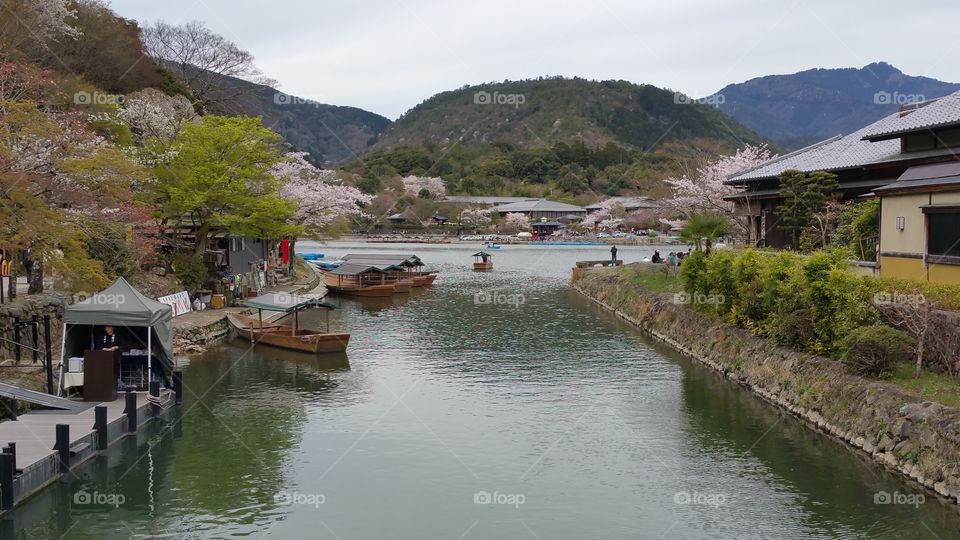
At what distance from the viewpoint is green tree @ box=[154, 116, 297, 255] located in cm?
3678

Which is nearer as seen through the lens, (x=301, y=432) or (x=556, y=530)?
(x=556, y=530)

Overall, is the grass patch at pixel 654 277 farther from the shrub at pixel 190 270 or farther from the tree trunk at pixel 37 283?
the tree trunk at pixel 37 283

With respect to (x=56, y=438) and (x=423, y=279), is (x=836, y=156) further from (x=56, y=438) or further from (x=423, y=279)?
(x=56, y=438)

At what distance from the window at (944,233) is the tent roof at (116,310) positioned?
70.6 feet

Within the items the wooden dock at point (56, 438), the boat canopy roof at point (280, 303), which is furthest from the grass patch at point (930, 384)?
the boat canopy roof at point (280, 303)

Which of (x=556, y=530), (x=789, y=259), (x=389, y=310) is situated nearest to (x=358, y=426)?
(x=556, y=530)

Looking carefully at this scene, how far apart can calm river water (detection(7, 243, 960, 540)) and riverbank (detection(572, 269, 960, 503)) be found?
1.74 ft

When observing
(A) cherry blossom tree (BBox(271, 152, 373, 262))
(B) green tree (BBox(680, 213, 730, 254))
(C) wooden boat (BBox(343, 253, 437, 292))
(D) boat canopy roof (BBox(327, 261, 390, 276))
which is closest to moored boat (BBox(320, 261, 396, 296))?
(D) boat canopy roof (BBox(327, 261, 390, 276))

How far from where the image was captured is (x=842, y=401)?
1970 centimetres

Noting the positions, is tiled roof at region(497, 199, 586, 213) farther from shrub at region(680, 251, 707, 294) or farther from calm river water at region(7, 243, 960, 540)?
calm river water at region(7, 243, 960, 540)

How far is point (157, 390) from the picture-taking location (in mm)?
21266

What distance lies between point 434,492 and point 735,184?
104ft

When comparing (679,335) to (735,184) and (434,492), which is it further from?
(434,492)

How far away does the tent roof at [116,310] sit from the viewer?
20625 mm
